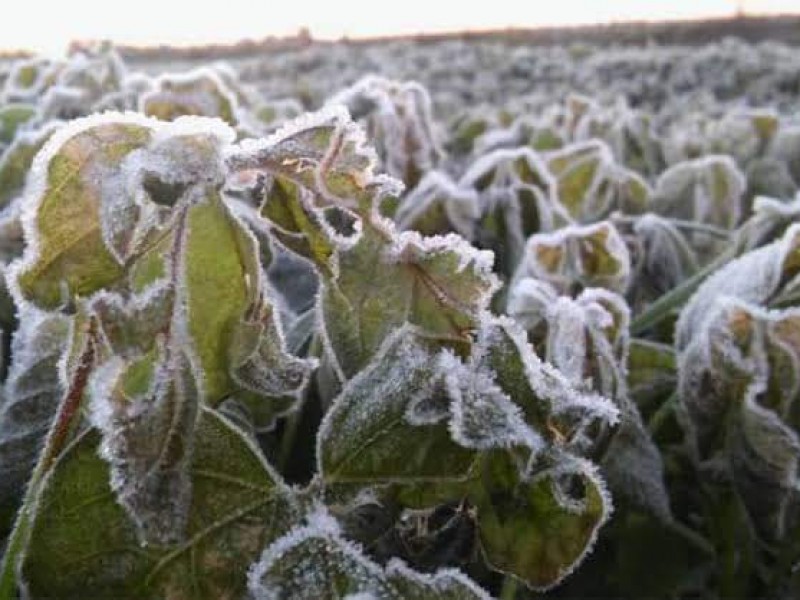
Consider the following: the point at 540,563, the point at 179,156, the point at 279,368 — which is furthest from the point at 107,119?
the point at 540,563

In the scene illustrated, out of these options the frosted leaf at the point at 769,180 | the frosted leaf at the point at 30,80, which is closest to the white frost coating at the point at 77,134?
the frosted leaf at the point at 769,180

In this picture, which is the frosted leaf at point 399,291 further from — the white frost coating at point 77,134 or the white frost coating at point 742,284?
the white frost coating at point 742,284

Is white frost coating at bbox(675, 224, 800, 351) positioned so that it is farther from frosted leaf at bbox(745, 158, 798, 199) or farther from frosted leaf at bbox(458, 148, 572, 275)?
frosted leaf at bbox(745, 158, 798, 199)

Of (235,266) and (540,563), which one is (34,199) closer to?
(235,266)

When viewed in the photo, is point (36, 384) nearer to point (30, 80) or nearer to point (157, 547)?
point (157, 547)

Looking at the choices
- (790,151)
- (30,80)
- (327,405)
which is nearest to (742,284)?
(327,405)
